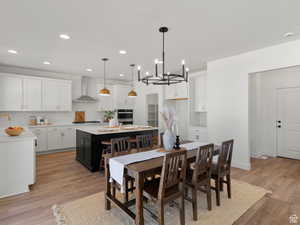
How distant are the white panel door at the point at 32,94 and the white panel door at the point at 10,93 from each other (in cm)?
12

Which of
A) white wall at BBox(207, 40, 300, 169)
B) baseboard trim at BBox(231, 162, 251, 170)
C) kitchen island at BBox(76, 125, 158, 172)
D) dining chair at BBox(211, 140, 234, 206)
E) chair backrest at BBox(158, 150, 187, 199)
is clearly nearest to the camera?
chair backrest at BBox(158, 150, 187, 199)

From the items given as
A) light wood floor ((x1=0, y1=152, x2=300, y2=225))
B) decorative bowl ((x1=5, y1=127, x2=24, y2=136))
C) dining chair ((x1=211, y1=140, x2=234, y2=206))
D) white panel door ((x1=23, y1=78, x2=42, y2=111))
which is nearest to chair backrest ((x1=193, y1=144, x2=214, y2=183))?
dining chair ((x1=211, y1=140, x2=234, y2=206))

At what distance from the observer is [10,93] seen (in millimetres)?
4926

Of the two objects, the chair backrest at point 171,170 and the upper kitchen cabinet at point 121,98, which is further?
the upper kitchen cabinet at point 121,98

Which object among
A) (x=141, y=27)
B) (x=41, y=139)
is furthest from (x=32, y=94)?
(x=141, y=27)

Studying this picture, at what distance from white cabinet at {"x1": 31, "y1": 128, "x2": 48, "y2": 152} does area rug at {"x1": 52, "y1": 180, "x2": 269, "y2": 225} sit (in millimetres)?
3421

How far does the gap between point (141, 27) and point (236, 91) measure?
9.22 feet

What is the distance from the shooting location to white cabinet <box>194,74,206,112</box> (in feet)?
17.9

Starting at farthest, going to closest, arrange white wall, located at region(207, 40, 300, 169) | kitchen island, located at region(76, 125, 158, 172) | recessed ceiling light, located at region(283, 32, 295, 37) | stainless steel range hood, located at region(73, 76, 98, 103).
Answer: stainless steel range hood, located at region(73, 76, 98, 103) → kitchen island, located at region(76, 125, 158, 172) → white wall, located at region(207, 40, 300, 169) → recessed ceiling light, located at region(283, 32, 295, 37)

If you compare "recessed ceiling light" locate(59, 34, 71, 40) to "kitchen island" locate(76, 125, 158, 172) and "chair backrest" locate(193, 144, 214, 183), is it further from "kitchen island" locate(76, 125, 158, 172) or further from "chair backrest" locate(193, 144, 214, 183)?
"chair backrest" locate(193, 144, 214, 183)

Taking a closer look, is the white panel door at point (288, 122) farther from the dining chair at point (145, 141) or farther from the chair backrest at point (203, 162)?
the dining chair at point (145, 141)

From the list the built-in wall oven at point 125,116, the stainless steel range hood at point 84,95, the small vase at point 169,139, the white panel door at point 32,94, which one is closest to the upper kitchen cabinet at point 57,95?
the white panel door at point 32,94

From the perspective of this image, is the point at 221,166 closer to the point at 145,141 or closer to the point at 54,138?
the point at 145,141

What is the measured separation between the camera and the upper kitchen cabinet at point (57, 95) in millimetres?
5496
